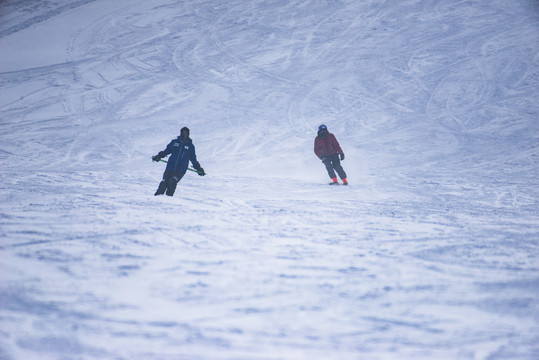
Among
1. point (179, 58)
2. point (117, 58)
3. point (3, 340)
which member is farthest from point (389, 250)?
Result: point (117, 58)

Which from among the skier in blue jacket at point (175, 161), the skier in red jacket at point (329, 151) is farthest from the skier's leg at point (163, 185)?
the skier in red jacket at point (329, 151)

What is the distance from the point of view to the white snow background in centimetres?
A: 273

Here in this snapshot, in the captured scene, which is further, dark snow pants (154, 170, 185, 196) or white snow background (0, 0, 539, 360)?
dark snow pants (154, 170, 185, 196)

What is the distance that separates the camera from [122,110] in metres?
9.37

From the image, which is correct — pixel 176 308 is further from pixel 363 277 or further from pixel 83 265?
pixel 363 277

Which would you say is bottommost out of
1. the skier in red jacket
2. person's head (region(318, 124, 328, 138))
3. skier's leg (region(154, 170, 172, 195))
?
skier's leg (region(154, 170, 172, 195))

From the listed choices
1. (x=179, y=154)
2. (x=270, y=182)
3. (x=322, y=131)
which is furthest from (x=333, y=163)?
(x=179, y=154)

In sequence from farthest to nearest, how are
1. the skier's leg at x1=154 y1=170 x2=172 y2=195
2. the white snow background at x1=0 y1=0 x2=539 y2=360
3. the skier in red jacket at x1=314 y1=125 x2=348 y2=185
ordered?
the skier in red jacket at x1=314 y1=125 x2=348 y2=185 < the skier's leg at x1=154 y1=170 x2=172 y2=195 < the white snow background at x1=0 y1=0 x2=539 y2=360

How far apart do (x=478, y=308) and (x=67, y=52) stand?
40.0ft

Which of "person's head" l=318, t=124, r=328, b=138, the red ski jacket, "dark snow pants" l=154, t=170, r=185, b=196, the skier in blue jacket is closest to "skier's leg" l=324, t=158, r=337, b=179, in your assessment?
the red ski jacket

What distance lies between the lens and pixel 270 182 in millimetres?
6398

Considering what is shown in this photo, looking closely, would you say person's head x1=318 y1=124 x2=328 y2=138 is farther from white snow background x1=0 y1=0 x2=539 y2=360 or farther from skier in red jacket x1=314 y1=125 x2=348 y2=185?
white snow background x1=0 y1=0 x2=539 y2=360

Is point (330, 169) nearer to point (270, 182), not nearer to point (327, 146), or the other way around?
point (327, 146)

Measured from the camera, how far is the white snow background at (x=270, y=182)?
2.73 m
